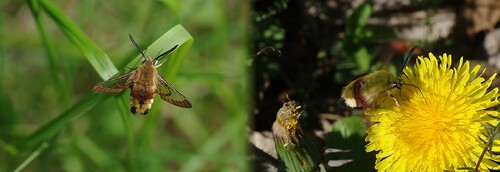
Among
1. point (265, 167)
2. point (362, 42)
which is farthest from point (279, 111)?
point (362, 42)

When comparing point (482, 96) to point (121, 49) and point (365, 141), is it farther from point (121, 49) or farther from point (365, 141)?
point (121, 49)

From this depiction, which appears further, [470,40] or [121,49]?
[121,49]

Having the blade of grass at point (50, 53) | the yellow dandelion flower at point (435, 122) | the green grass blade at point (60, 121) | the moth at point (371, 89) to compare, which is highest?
the blade of grass at point (50, 53)

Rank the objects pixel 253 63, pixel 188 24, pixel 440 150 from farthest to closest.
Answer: pixel 188 24, pixel 253 63, pixel 440 150

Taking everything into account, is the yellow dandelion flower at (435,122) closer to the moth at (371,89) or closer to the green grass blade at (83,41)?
the moth at (371,89)

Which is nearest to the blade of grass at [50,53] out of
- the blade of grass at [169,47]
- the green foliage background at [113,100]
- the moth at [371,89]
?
the green foliage background at [113,100]

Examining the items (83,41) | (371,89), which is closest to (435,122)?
(371,89)

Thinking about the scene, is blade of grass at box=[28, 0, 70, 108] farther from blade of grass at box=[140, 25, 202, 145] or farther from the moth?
the moth
